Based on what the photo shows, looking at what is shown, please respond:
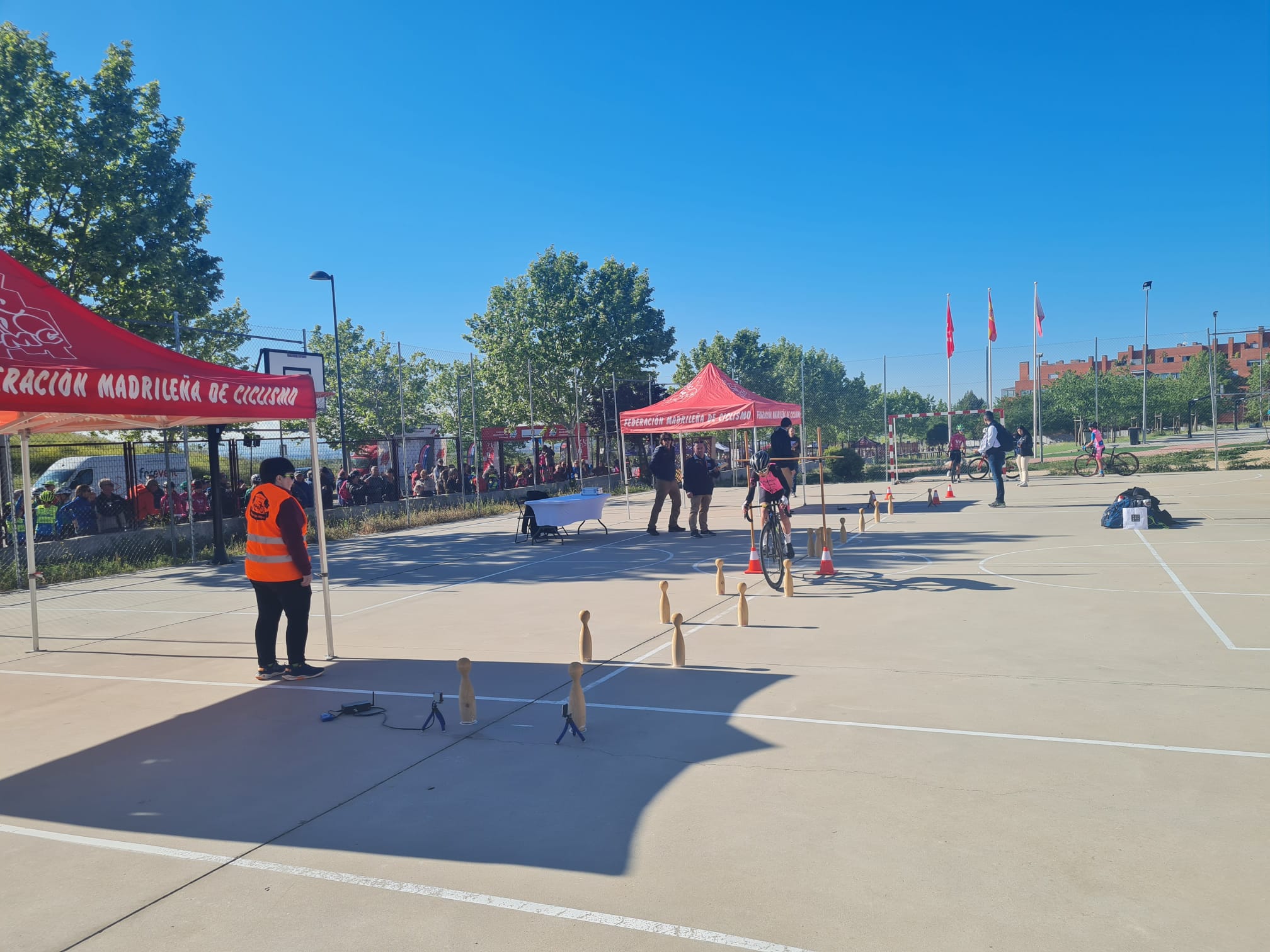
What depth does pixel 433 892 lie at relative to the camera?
373 centimetres

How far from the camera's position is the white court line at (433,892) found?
10.8 ft

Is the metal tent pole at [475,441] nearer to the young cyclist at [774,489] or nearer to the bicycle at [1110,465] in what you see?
the young cyclist at [774,489]

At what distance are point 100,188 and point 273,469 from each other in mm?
14546

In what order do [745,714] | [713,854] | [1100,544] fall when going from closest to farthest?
1. [713,854]
2. [745,714]
3. [1100,544]

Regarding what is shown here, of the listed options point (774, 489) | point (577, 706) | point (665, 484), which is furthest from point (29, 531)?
point (665, 484)

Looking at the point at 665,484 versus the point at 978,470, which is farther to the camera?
the point at 978,470

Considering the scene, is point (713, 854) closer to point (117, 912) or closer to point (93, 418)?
point (117, 912)

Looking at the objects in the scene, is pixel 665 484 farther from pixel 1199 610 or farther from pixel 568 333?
pixel 568 333

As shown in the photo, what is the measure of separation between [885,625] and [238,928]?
6654 millimetres

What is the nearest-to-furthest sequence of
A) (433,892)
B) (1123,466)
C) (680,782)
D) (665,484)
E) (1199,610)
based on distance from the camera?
(433,892) → (680,782) → (1199,610) → (665,484) → (1123,466)

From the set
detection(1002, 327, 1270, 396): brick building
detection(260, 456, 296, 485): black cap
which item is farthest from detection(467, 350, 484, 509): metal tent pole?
→ detection(1002, 327, 1270, 396): brick building

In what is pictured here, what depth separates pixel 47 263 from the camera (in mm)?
17844

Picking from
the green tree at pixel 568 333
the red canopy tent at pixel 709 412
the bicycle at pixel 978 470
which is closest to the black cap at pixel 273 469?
the red canopy tent at pixel 709 412

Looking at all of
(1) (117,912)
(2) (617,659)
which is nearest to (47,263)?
(2) (617,659)
